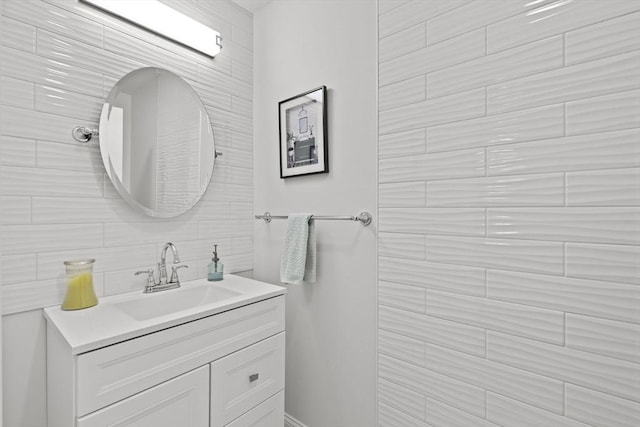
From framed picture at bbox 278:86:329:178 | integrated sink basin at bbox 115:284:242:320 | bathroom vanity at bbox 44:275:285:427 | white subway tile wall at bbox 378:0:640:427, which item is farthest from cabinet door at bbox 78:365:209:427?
framed picture at bbox 278:86:329:178

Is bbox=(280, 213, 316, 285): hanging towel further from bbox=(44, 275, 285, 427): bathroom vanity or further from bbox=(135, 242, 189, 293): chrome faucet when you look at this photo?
bbox=(135, 242, 189, 293): chrome faucet

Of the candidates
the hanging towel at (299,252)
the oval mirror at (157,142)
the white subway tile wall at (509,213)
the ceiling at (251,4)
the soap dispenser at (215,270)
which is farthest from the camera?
the ceiling at (251,4)

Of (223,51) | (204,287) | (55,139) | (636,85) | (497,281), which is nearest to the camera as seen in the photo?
(636,85)

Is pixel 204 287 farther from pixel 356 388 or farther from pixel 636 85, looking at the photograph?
pixel 636 85

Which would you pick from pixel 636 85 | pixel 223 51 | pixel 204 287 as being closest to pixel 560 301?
pixel 636 85

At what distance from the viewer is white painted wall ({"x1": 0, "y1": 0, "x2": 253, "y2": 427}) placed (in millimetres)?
1005

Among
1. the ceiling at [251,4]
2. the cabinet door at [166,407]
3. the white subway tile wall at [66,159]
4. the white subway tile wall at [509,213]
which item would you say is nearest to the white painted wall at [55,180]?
the white subway tile wall at [66,159]

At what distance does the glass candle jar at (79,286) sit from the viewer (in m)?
1.06

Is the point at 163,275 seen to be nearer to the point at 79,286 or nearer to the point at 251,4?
the point at 79,286

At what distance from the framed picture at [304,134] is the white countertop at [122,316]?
598mm

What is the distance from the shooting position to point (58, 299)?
43.1 inches

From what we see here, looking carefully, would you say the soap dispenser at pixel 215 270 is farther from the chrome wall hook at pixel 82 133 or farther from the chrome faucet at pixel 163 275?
the chrome wall hook at pixel 82 133

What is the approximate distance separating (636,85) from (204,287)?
1.62m

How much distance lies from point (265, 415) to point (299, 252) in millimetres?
688
